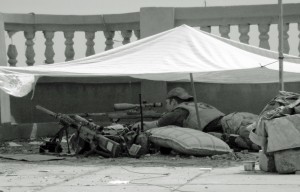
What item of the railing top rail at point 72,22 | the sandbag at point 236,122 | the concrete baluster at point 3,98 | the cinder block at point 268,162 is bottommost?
the cinder block at point 268,162

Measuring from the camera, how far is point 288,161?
30.8ft

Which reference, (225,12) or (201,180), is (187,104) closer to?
(225,12)

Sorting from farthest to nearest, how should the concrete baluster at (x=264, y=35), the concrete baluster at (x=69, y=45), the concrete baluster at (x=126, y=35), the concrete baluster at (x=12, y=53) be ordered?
the concrete baluster at (x=69, y=45)
the concrete baluster at (x=126, y=35)
the concrete baluster at (x=12, y=53)
the concrete baluster at (x=264, y=35)

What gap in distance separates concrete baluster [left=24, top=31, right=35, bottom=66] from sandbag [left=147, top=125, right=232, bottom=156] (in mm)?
5524

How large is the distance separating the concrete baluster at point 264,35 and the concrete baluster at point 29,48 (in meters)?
4.52

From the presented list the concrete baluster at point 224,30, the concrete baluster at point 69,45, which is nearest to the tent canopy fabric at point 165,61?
the concrete baluster at point 224,30

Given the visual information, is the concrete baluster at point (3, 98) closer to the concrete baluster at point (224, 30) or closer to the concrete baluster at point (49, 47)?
the concrete baluster at point (49, 47)

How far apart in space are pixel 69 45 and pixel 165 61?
546cm

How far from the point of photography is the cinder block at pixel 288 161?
30.7ft

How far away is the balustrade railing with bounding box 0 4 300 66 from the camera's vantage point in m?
16.3

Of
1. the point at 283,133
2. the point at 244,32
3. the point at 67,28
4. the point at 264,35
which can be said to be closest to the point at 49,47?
the point at 67,28

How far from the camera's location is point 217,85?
1692 centimetres

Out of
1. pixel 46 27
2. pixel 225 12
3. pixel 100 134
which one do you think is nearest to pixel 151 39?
pixel 100 134

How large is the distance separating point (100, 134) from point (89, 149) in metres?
0.38
